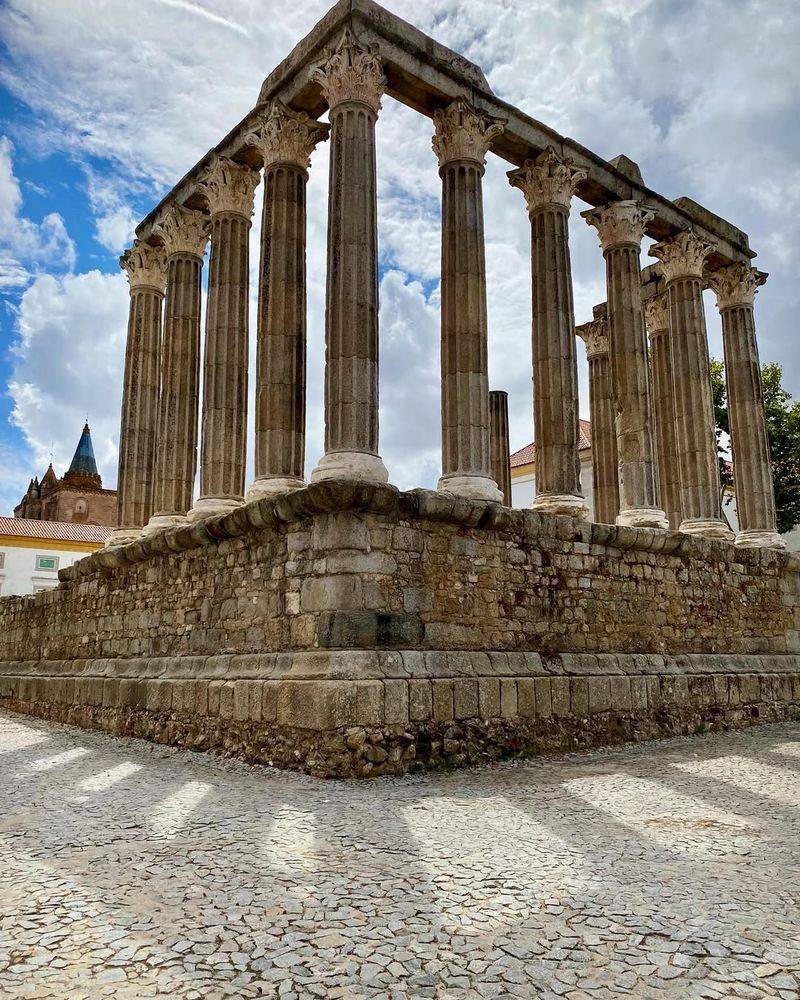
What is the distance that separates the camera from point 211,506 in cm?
1230

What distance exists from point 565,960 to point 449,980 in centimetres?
53

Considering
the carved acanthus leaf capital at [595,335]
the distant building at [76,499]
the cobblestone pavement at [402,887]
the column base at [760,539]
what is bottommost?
the cobblestone pavement at [402,887]

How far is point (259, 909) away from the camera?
160 inches

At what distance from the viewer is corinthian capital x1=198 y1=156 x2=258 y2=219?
13711 millimetres

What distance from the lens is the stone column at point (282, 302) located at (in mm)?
11398

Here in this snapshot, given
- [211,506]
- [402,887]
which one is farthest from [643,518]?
[402,887]

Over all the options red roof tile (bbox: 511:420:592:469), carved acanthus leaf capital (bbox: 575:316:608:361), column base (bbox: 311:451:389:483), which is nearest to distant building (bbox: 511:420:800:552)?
red roof tile (bbox: 511:420:592:469)

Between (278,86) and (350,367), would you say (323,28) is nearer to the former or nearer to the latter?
(278,86)

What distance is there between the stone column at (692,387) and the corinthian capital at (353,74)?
7.97 meters

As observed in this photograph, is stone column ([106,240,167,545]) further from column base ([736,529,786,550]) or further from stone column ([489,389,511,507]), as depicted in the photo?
column base ([736,529,786,550])

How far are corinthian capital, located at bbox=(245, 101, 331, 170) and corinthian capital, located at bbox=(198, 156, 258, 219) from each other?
4.19 feet

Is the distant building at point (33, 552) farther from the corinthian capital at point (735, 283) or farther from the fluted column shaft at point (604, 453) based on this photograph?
the corinthian capital at point (735, 283)

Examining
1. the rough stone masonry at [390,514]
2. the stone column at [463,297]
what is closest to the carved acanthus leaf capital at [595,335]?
the rough stone masonry at [390,514]

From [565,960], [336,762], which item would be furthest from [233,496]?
[565,960]
